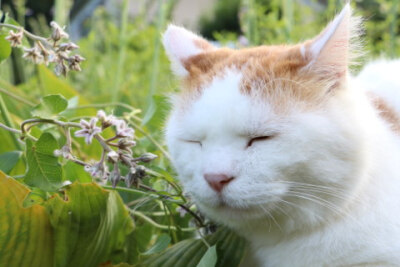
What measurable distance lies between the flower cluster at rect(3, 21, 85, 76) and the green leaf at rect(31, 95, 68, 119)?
0.05 meters

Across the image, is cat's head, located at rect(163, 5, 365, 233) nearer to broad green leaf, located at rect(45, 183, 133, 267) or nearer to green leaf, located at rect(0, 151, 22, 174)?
broad green leaf, located at rect(45, 183, 133, 267)

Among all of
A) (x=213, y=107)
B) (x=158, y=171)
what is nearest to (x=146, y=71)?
(x=158, y=171)

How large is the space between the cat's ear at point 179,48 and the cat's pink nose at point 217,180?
279 mm

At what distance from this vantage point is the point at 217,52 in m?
1.06

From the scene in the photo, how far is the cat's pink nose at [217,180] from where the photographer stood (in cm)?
82

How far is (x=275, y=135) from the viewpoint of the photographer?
840 mm

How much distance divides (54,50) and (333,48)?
1.63 ft

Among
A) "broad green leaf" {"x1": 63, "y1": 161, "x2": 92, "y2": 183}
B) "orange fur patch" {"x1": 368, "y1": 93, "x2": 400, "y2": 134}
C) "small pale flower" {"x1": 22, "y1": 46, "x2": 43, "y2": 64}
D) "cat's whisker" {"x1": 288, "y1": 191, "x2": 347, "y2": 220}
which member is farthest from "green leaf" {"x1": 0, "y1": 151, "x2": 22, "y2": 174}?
"orange fur patch" {"x1": 368, "y1": 93, "x2": 400, "y2": 134}

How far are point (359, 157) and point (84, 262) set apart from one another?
0.53m

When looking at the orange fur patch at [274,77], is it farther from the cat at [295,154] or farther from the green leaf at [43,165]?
the green leaf at [43,165]

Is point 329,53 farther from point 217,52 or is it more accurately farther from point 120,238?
point 120,238

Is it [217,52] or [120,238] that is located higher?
[217,52]

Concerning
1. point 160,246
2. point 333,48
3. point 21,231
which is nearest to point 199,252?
point 160,246

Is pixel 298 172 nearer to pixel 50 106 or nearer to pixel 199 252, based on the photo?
pixel 199 252
